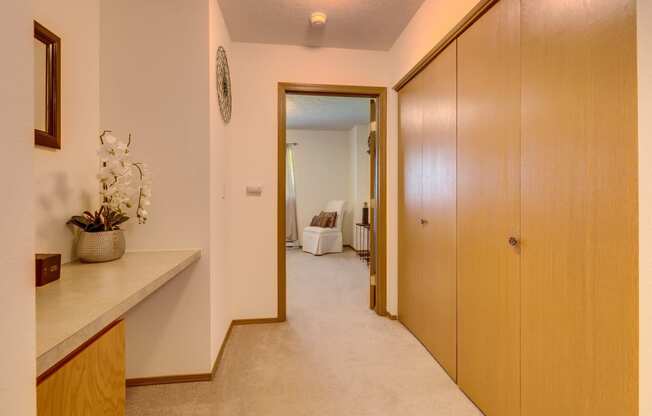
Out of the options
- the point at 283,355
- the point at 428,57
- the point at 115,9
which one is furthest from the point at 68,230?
the point at 428,57

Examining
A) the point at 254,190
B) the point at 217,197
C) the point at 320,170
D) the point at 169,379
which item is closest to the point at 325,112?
the point at 320,170

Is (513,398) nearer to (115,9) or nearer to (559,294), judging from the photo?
(559,294)

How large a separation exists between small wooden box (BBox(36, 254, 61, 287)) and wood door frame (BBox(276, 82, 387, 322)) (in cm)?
169

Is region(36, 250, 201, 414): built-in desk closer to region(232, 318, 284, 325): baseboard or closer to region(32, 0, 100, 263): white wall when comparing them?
region(32, 0, 100, 263): white wall

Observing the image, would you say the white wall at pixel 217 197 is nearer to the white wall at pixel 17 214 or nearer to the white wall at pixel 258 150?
the white wall at pixel 258 150

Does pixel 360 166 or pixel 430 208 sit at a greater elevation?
pixel 360 166

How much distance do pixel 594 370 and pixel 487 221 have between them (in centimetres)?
71

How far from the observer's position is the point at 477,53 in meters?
1.65

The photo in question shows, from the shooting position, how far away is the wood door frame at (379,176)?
277 cm

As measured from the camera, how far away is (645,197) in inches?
34.9

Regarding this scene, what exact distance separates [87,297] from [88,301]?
Result: 0.05 metres

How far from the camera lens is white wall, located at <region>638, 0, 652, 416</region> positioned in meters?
0.87

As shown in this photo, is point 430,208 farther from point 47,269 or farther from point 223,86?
Result: point 47,269

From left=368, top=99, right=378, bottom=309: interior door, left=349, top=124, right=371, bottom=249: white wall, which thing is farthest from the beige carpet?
left=349, top=124, right=371, bottom=249: white wall
